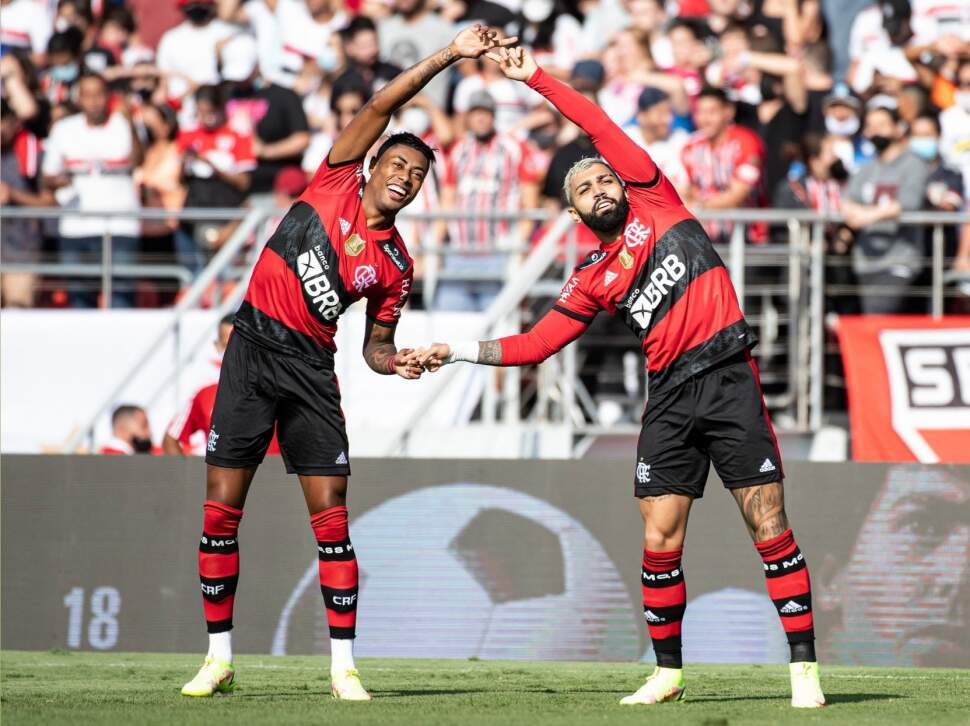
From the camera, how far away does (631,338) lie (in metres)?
12.1

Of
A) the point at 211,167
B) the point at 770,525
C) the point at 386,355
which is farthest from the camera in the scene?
the point at 211,167

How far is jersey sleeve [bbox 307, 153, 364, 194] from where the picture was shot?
24.3 ft

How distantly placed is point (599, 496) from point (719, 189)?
3.27 metres

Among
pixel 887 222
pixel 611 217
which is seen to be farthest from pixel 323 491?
pixel 887 222

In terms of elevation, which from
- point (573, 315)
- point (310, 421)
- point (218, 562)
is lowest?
point (218, 562)

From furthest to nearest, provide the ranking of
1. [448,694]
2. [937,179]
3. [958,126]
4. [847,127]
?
[847,127]
[958,126]
[937,179]
[448,694]

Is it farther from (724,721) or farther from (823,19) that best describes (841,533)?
(823,19)

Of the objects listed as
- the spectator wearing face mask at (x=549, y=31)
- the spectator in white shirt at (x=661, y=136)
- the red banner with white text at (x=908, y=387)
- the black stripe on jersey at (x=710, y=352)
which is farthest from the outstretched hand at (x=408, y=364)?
→ the spectator wearing face mask at (x=549, y=31)

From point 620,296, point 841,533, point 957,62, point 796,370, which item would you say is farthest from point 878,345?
point 620,296

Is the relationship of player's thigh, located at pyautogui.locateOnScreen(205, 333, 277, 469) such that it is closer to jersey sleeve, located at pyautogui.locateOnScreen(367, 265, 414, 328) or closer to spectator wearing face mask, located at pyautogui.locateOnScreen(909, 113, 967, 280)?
jersey sleeve, located at pyautogui.locateOnScreen(367, 265, 414, 328)

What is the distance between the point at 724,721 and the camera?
6246 millimetres

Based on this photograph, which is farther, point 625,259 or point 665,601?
point 665,601

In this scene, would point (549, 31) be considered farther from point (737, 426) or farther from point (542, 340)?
point (737, 426)

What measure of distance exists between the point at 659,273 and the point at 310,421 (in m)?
1.74
